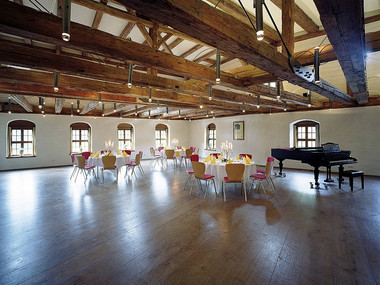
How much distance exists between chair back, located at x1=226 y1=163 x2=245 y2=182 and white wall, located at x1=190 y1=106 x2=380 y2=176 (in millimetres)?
5550

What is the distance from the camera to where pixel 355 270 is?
6.81 ft

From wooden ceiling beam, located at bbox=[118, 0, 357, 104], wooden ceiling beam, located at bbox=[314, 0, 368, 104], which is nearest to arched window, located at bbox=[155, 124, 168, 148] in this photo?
wooden ceiling beam, located at bbox=[118, 0, 357, 104]

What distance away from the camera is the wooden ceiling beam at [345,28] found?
5.10 feet

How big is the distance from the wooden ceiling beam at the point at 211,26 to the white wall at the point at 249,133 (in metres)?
6.56

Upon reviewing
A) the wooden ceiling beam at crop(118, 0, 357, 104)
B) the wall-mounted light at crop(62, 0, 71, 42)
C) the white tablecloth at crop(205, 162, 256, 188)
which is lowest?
the white tablecloth at crop(205, 162, 256, 188)

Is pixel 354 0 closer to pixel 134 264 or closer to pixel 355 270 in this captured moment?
pixel 355 270

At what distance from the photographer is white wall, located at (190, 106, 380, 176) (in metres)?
6.89

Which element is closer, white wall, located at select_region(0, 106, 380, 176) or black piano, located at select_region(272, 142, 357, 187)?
black piano, located at select_region(272, 142, 357, 187)

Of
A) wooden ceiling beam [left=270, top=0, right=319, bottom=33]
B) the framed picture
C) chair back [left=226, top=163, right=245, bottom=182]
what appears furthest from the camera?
the framed picture

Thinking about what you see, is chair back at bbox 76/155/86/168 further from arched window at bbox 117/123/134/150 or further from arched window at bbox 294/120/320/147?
arched window at bbox 294/120/320/147

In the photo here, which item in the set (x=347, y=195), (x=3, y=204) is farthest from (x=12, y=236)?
(x=347, y=195)

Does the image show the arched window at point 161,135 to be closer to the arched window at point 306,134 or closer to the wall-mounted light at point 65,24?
the arched window at point 306,134

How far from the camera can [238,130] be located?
418 inches

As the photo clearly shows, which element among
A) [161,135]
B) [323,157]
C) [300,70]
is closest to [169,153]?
[161,135]
